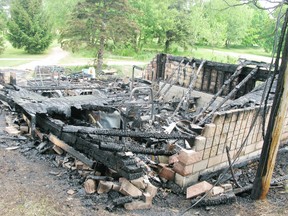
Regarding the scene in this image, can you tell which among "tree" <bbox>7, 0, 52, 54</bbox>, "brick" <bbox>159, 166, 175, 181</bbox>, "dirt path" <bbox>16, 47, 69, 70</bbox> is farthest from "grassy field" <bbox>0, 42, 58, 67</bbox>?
"brick" <bbox>159, 166, 175, 181</bbox>

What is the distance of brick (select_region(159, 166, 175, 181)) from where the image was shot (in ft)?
20.4

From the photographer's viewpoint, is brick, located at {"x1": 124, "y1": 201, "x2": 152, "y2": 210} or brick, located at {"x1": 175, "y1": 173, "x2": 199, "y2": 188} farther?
brick, located at {"x1": 175, "y1": 173, "x2": 199, "y2": 188}

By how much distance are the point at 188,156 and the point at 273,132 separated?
5.49 feet

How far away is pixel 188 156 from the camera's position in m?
5.80

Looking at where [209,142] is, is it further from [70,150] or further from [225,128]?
[70,150]

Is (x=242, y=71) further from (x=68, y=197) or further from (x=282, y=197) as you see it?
(x=68, y=197)

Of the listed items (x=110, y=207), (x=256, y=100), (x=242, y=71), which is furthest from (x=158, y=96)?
(x=110, y=207)

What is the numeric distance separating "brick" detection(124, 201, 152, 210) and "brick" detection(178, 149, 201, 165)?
1.12 meters

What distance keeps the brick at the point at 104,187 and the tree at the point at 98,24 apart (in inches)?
755

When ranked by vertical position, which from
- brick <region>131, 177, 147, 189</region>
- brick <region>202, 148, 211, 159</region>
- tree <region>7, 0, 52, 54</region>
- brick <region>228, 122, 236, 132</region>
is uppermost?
tree <region>7, 0, 52, 54</region>

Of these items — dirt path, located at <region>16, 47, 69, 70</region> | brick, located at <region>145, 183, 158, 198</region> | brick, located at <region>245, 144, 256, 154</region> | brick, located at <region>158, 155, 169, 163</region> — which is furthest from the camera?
dirt path, located at <region>16, 47, 69, 70</region>

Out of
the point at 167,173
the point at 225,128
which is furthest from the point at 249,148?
the point at 167,173

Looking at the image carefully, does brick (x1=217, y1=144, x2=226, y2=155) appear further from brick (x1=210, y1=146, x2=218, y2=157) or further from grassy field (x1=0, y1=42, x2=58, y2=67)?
grassy field (x1=0, y1=42, x2=58, y2=67)

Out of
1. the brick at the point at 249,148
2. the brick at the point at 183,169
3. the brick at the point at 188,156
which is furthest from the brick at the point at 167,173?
the brick at the point at 249,148
